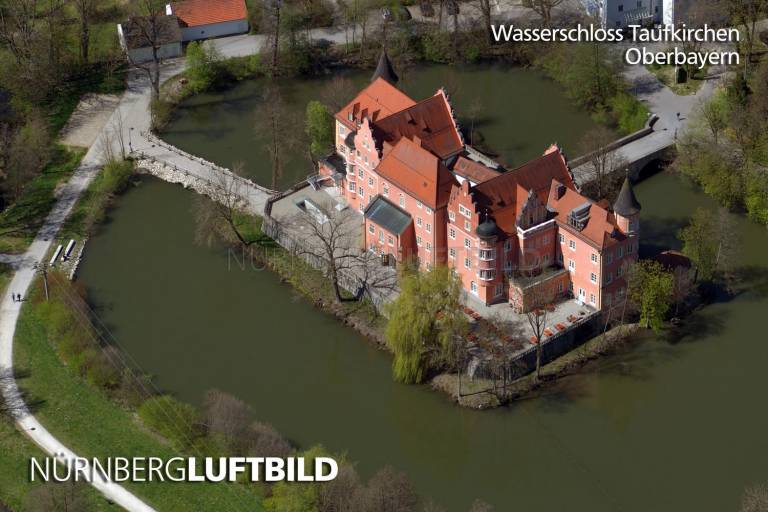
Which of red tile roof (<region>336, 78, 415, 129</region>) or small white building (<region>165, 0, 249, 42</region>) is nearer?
red tile roof (<region>336, 78, 415, 129</region>)

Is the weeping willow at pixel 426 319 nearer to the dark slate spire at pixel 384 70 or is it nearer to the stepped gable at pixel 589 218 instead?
the stepped gable at pixel 589 218

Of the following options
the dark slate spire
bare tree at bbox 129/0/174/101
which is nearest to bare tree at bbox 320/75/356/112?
the dark slate spire

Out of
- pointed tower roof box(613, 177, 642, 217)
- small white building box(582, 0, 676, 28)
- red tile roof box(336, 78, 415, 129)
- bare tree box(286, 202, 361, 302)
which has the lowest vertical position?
bare tree box(286, 202, 361, 302)

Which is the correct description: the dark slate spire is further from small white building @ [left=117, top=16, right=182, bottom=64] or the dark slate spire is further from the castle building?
small white building @ [left=117, top=16, right=182, bottom=64]

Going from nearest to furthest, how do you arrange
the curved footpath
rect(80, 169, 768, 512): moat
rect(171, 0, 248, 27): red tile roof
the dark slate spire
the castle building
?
rect(80, 169, 768, 512): moat < the curved footpath < the castle building < the dark slate spire < rect(171, 0, 248, 27): red tile roof

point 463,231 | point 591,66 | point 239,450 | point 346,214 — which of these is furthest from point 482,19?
point 239,450

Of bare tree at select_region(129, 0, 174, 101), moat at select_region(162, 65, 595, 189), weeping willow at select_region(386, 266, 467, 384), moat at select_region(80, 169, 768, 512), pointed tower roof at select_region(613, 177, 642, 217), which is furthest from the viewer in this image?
bare tree at select_region(129, 0, 174, 101)

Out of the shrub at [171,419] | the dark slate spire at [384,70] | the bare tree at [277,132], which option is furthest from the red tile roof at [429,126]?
the shrub at [171,419]
